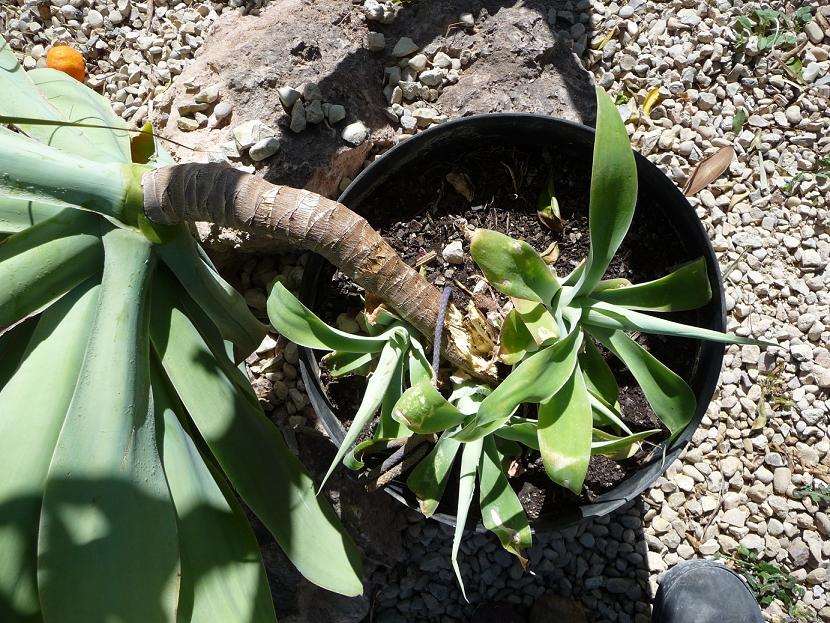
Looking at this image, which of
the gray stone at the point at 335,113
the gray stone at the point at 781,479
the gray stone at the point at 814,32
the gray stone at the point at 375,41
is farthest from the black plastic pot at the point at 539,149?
the gray stone at the point at 814,32

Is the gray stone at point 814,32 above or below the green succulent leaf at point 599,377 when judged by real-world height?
below

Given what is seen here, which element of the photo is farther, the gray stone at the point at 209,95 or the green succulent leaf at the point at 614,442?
the gray stone at the point at 209,95

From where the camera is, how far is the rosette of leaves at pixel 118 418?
804 mm

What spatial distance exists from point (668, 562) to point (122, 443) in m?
1.27

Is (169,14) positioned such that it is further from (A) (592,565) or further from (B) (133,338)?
(A) (592,565)

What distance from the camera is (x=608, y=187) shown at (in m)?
0.81

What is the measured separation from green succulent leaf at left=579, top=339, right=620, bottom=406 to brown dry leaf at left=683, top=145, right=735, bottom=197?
0.76 meters

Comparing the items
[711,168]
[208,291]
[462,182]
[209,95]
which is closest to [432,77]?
[462,182]

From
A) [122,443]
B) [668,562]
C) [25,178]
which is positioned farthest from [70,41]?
[668,562]

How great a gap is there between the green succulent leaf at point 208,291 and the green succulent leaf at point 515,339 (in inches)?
16.0

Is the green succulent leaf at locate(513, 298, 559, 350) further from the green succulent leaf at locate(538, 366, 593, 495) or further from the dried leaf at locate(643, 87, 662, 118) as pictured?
the dried leaf at locate(643, 87, 662, 118)

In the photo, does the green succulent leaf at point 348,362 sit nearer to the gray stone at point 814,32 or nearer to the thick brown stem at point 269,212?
the thick brown stem at point 269,212

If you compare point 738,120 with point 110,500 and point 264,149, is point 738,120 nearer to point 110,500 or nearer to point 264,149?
point 264,149

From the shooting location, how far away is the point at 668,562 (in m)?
1.54
